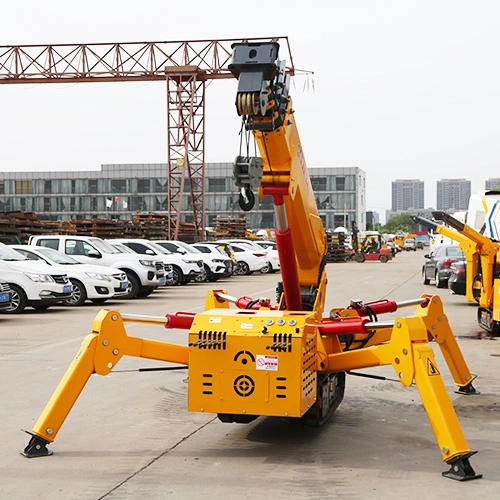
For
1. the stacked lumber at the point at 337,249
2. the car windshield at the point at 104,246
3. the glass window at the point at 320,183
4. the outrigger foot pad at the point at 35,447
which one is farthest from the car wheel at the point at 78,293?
the glass window at the point at 320,183

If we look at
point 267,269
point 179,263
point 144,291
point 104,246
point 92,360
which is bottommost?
point 267,269

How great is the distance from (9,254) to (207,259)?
515 inches

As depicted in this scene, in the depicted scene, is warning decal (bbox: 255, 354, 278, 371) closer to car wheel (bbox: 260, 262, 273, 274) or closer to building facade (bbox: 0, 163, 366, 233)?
car wheel (bbox: 260, 262, 273, 274)

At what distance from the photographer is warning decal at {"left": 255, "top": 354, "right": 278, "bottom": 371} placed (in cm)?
661

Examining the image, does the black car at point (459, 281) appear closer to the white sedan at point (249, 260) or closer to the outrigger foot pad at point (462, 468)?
the outrigger foot pad at point (462, 468)

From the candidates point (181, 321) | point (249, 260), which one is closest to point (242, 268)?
point (249, 260)

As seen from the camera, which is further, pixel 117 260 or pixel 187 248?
pixel 187 248

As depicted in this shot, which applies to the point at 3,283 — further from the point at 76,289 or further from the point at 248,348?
the point at 248,348

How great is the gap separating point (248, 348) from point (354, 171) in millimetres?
115160

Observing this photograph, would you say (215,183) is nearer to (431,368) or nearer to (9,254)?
(9,254)

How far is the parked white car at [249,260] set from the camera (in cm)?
3731

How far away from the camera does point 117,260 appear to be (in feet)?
75.5

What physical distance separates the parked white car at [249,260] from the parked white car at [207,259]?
4.62 metres

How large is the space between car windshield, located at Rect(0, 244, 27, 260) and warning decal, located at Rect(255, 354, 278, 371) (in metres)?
13.5
